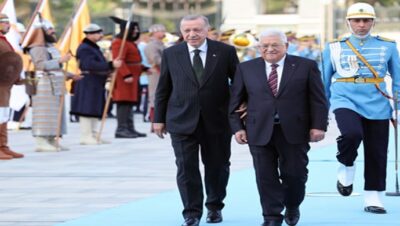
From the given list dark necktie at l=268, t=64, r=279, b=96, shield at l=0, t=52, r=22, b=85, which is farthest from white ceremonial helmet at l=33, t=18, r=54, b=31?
dark necktie at l=268, t=64, r=279, b=96

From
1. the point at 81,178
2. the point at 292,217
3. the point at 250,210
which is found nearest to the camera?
the point at 292,217

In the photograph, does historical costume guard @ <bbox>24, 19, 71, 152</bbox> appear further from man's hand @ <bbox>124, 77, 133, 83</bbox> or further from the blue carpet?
the blue carpet

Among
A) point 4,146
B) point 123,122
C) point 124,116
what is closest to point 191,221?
point 4,146

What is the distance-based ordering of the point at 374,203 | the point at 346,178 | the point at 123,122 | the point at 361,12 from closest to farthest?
the point at 361,12
the point at 374,203
the point at 346,178
the point at 123,122

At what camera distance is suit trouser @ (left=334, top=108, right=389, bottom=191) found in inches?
407

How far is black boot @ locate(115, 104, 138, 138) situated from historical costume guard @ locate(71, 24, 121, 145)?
58.6 inches

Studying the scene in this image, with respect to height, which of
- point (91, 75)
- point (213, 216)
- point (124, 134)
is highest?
point (213, 216)

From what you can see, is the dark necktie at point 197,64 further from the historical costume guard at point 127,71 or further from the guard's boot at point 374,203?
the historical costume guard at point 127,71

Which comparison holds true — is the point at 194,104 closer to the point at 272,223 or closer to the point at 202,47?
the point at 202,47

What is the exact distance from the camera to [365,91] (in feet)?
34.2

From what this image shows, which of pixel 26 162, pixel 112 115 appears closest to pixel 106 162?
pixel 26 162

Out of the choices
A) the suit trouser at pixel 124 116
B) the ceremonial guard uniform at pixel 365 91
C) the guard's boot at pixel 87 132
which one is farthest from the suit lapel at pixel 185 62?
the suit trouser at pixel 124 116

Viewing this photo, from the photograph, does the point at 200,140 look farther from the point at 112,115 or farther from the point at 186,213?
the point at 112,115

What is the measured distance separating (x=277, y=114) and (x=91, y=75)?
1023 centimetres
